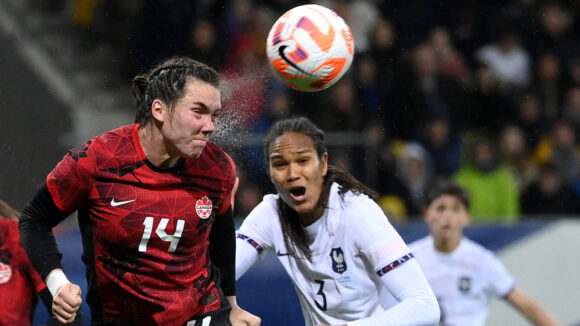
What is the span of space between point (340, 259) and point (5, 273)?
179 cm

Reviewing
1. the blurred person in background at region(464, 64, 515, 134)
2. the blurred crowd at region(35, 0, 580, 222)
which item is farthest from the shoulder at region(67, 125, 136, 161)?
the blurred person in background at region(464, 64, 515, 134)

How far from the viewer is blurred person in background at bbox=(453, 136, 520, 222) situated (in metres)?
7.95

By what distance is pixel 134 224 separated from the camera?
3.68 m

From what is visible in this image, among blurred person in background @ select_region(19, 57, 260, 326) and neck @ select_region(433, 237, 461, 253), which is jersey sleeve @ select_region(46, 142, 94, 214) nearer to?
blurred person in background @ select_region(19, 57, 260, 326)

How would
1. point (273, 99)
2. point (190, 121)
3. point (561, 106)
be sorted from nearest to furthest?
1. point (190, 121)
2. point (273, 99)
3. point (561, 106)

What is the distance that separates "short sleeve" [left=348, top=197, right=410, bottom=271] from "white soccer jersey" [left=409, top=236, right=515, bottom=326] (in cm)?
251

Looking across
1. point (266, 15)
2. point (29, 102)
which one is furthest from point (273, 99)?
point (29, 102)

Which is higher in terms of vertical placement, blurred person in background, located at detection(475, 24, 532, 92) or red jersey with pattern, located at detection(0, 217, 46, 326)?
blurred person in background, located at detection(475, 24, 532, 92)

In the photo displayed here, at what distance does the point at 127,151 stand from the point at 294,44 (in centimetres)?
109

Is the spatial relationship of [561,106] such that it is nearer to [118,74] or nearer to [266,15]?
[266,15]

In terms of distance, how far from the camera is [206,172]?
3.90 m

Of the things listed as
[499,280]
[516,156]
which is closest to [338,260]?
[499,280]

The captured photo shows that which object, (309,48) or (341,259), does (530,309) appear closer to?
(341,259)

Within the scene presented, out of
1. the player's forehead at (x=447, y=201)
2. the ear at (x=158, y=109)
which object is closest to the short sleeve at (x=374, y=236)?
the ear at (x=158, y=109)
